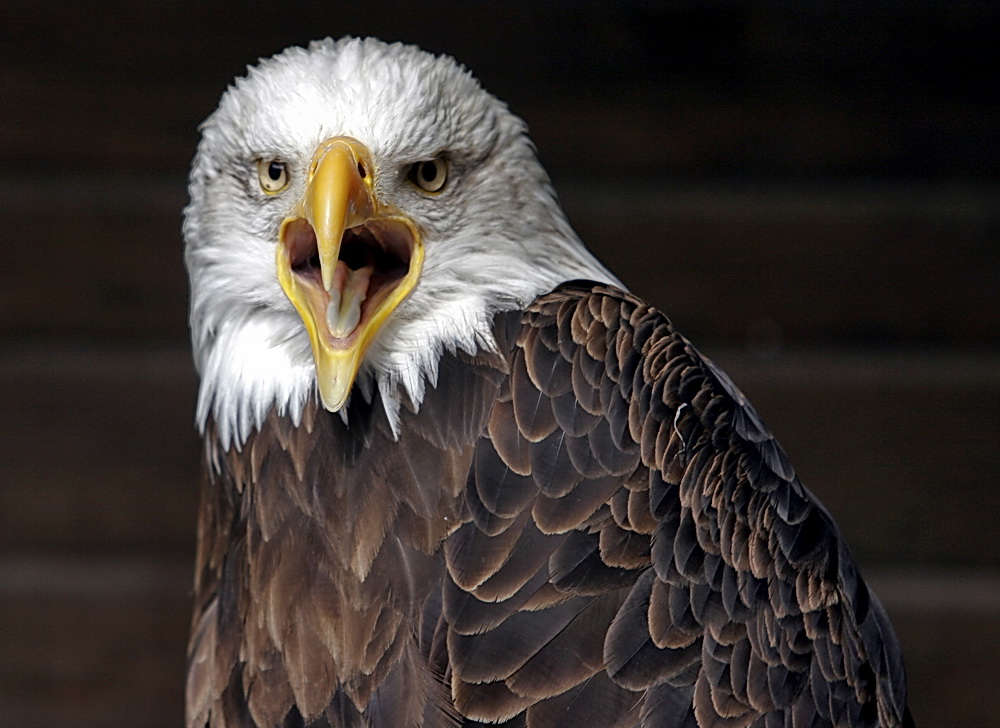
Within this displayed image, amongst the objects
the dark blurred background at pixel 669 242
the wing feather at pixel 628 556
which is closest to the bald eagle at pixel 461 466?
the wing feather at pixel 628 556

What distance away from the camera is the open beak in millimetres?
1042

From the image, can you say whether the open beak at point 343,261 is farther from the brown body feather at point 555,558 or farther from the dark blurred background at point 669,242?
the dark blurred background at point 669,242

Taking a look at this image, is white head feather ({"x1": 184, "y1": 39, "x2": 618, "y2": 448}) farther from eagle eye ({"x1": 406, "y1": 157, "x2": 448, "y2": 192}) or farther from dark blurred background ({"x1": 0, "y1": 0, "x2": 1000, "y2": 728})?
dark blurred background ({"x1": 0, "y1": 0, "x2": 1000, "y2": 728})

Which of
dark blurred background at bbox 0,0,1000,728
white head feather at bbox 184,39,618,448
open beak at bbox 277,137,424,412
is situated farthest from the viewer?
dark blurred background at bbox 0,0,1000,728

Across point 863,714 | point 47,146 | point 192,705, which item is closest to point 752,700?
point 863,714

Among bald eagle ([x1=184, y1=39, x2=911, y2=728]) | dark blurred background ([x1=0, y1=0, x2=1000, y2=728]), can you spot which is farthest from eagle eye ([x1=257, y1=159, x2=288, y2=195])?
dark blurred background ([x1=0, y1=0, x2=1000, y2=728])

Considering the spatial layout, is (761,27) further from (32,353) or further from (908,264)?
(32,353)

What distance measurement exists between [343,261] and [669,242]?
0.99 meters

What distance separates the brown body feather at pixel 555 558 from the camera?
1.06 metres

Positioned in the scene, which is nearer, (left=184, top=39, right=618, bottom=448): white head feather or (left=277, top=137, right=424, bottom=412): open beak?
(left=277, top=137, right=424, bottom=412): open beak

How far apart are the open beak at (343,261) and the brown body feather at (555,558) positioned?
0.12 m

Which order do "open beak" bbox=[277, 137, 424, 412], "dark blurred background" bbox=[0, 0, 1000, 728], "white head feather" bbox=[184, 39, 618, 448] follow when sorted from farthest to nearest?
"dark blurred background" bbox=[0, 0, 1000, 728] → "white head feather" bbox=[184, 39, 618, 448] → "open beak" bbox=[277, 137, 424, 412]

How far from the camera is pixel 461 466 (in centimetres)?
114

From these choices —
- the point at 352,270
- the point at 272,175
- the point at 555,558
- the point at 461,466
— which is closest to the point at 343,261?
the point at 352,270
